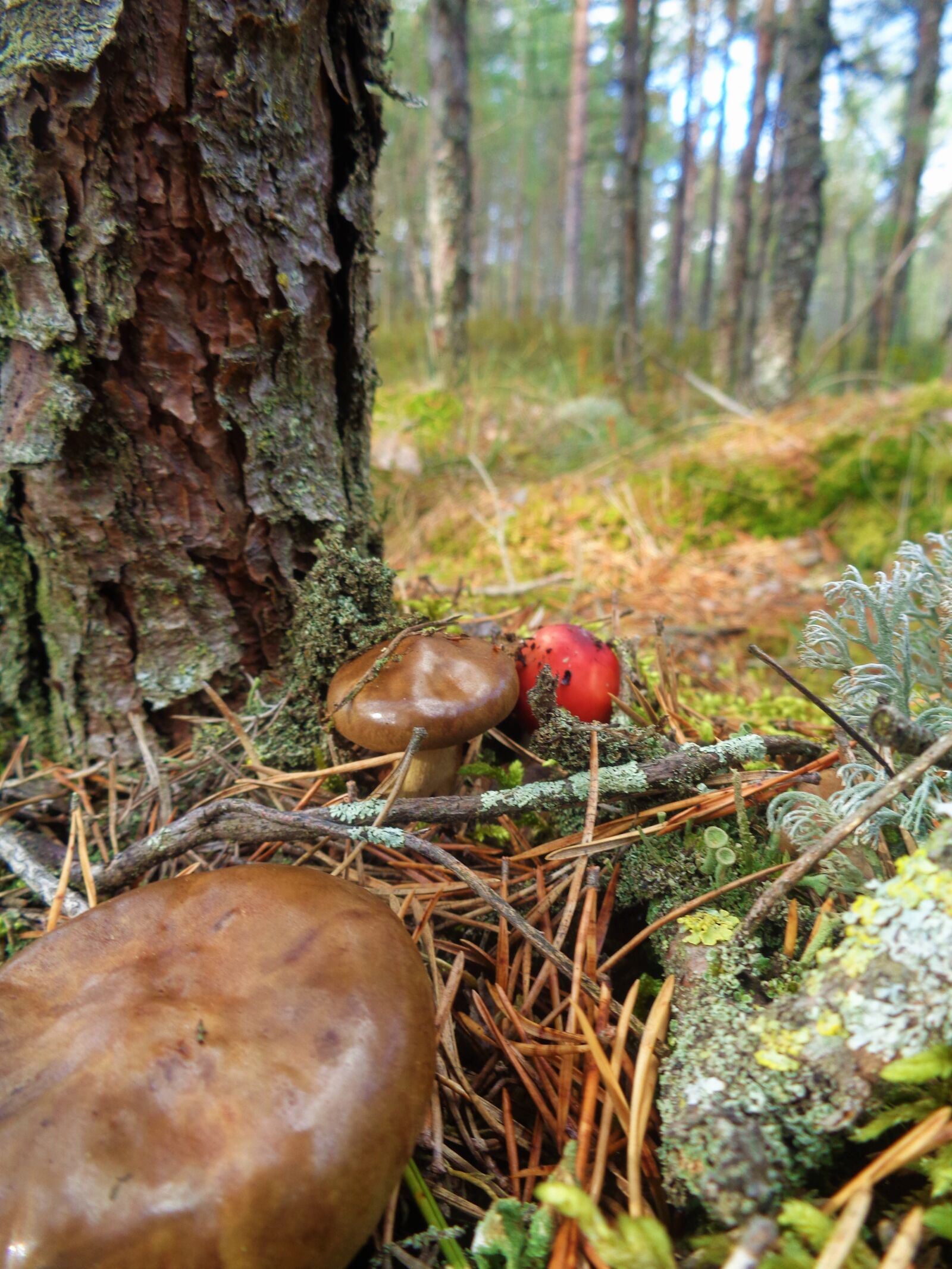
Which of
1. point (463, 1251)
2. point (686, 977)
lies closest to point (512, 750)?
point (686, 977)

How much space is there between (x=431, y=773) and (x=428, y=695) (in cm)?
25

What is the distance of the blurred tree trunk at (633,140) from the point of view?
7.39m

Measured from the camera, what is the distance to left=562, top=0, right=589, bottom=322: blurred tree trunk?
13.2 meters

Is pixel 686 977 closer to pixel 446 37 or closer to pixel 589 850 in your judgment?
pixel 589 850

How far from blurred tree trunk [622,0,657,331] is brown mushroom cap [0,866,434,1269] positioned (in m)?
7.50

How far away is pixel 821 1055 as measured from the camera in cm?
77

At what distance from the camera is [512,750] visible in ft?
5.31

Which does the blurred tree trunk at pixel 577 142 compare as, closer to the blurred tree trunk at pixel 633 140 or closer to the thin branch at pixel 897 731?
the blurred tree trunk at pixel 633 140

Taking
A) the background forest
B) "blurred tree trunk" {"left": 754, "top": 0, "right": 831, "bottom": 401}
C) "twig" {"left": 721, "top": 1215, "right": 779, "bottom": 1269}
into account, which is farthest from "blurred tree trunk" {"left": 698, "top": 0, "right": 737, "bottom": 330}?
"twig" {"left": 721, "top": 1215, "right": 779, "bottom": 1269}

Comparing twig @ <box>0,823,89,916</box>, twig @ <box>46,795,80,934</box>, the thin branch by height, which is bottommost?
twig @ <box>0,823,89,916</box>

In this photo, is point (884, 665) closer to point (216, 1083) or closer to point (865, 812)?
point (865, 812)

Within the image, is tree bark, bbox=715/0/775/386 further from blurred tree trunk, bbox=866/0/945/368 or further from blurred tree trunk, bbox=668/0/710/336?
blurred tree trunk, bbox=668/0/710/336

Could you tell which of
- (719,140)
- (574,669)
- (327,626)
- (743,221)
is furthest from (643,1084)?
(719,140)

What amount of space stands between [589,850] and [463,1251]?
580 mm
